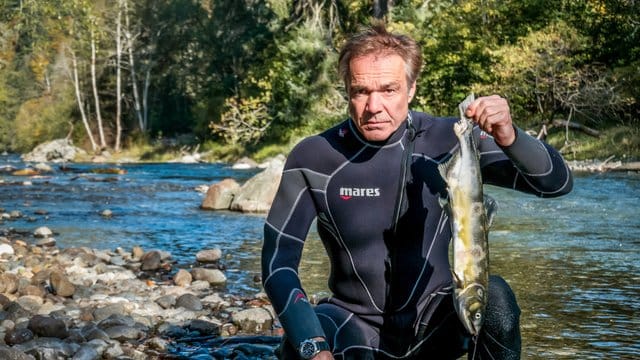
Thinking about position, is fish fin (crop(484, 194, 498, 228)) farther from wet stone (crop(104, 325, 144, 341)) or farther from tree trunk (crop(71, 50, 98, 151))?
tree trunk (crop(71, 50, 98, 151))

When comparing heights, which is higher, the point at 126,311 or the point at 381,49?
the point at 381,49

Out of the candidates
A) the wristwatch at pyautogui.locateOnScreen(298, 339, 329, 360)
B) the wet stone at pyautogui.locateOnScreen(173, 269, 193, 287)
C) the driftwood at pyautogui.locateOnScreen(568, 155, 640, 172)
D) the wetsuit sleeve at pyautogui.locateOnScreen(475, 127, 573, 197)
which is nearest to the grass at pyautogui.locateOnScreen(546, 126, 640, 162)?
the driftwood at pyautogui.locateOnScreen(568, 155, 640, 172)

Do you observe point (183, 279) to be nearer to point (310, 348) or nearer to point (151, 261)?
point (151, 261)

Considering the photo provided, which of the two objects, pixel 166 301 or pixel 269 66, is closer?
pixel 166 301

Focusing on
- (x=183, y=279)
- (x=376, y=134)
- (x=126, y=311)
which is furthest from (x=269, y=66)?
(x=376, y=134)

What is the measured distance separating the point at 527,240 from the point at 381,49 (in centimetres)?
883

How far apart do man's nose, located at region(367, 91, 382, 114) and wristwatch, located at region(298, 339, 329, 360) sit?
1137 millimetres

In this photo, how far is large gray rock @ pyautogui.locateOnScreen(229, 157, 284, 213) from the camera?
1828cm

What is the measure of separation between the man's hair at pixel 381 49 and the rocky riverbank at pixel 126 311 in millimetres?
3058

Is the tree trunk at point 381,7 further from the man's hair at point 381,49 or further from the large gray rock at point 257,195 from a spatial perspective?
the man's hair at point 381,49

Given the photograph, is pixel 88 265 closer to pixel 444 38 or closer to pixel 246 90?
pixel 444 38

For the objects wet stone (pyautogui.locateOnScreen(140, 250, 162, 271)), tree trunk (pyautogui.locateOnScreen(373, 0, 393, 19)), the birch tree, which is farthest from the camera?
the birch tree

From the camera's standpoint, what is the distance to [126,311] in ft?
25.4

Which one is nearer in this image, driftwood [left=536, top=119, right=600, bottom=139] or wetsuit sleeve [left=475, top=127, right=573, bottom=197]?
wetsuit sleeve [left=475, top=127, right=573, bottom=197]
